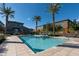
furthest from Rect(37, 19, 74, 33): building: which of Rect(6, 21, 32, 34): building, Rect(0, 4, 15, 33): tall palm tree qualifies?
Rect(0, 4, 15, 33): tall palm tree

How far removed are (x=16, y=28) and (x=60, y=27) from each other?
1.92 m

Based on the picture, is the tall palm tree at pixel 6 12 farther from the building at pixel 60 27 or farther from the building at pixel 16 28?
the building at pixel 60 27

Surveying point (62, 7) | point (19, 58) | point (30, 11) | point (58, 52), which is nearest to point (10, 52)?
point (19, 58)

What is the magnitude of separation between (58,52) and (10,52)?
1.69 metres

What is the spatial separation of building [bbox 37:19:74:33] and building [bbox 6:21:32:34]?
1.92ft

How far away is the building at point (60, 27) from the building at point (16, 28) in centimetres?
59

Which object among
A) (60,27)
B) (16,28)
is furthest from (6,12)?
(60,27)

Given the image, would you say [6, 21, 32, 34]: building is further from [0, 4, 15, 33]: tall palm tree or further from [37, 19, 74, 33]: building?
[37, 19, 74, 33]: building

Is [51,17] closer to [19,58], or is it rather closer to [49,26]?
[49,26]

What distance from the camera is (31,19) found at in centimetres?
894

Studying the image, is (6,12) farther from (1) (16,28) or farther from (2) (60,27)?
(2) (60,27)

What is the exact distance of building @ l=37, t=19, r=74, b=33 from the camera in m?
9.16

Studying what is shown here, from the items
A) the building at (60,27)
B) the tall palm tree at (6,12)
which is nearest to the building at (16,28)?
the tall palm tree at (6,12)

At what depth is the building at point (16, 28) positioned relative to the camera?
8.87m
